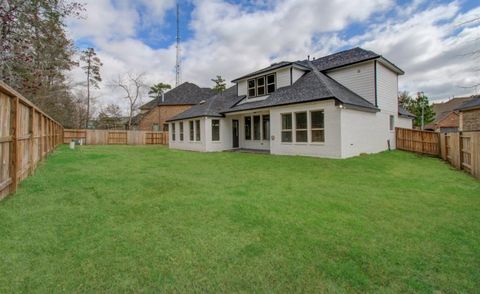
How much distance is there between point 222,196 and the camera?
5125mm

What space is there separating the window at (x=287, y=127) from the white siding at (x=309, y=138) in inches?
8.0

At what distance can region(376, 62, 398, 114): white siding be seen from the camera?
1368 cm

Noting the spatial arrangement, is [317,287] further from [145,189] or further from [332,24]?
[332,24]

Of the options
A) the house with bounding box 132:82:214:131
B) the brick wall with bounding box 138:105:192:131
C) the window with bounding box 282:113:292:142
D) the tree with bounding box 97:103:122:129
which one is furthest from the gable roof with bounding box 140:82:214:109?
the window with bounding box 282:113:292:142

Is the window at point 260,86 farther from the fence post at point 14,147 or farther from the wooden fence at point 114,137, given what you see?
the wooden fence at point 114,137

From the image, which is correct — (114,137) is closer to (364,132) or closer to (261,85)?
(261,85)

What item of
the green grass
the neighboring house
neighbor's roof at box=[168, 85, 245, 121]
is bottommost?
the green grass

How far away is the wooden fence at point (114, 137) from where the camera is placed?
2384 centimetres

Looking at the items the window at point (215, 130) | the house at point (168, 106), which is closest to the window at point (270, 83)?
the window at point (215, 130)

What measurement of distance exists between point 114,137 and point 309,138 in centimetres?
2162

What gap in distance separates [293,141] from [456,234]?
9.24 m

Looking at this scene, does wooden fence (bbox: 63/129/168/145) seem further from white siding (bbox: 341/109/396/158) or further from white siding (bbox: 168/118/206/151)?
white siding (bbox: 341/109/396/158)

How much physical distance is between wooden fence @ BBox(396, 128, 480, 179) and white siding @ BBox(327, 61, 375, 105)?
10.7 ft

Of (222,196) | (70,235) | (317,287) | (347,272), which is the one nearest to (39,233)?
(70,235)
